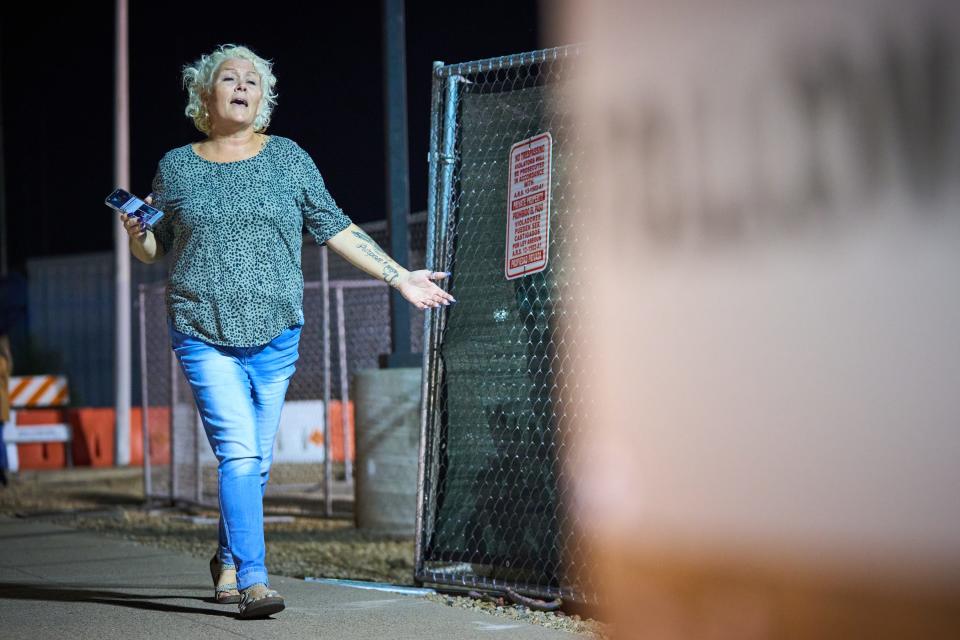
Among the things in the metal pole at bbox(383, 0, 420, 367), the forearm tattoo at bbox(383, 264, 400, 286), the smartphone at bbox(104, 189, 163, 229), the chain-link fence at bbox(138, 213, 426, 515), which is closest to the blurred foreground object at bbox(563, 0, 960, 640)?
the forearm tattoo at bbox(383, 264, 400, 286)

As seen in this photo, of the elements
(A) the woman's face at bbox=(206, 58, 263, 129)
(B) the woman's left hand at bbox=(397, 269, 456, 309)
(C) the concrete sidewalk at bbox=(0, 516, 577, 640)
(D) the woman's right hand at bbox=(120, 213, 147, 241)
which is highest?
(A) the woman's face at bbox=(206, 58, 263, 129)

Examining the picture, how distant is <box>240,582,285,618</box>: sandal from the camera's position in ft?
15.6

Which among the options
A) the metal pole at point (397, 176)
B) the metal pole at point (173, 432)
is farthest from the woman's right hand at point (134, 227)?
the metal pole at point (173, 432)

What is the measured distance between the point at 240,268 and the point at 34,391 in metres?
17.6

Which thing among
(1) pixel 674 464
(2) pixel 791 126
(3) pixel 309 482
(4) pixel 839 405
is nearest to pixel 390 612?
(1) pixel 674 464

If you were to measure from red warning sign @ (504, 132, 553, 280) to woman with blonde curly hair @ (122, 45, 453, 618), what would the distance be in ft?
1.86

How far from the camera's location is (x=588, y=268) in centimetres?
537

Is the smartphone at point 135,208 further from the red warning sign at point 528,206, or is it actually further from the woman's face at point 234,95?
the red warning sign at point 528,206

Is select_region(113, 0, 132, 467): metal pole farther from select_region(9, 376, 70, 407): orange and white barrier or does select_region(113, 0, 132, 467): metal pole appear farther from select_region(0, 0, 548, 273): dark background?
select_region(0, 0, 548, 273): dark background

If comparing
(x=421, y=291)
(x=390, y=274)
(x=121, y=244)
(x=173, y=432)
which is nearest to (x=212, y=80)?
(x=390, y=274)

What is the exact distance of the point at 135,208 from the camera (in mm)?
4883

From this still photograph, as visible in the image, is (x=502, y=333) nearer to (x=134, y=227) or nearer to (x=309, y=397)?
(x=134, y=227)

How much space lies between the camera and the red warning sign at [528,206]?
18.2ft

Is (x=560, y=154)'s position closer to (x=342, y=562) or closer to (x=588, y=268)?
(x=588, y=268)
